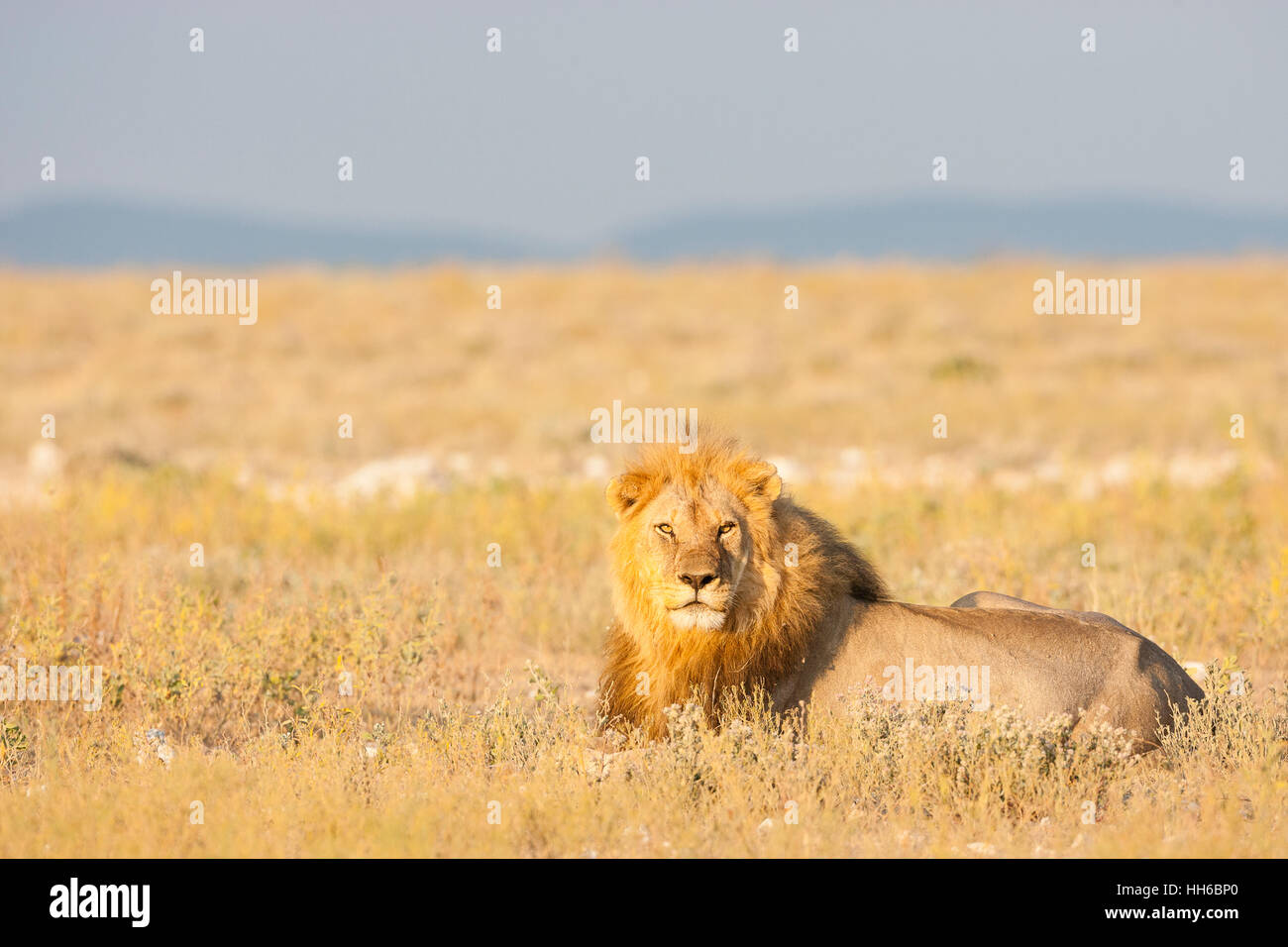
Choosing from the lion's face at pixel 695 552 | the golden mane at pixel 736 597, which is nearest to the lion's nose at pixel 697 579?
the lion's face at pixel 695 552

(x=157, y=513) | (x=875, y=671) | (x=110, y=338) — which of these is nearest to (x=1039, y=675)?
(x=875, y=671)

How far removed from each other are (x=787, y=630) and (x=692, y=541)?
1.94 feet

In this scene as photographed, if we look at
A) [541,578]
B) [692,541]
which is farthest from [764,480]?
[541,578]

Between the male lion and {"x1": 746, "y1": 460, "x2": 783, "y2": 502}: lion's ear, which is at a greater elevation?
{"x1": 746, "y1": 460, "x2": 783, "y2": 502}: lion's ear

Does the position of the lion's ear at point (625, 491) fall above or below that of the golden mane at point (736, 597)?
above

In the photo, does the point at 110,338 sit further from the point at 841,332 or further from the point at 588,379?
the point at 841,332

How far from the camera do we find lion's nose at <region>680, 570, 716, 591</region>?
5793 mm

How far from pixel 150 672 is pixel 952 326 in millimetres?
20649

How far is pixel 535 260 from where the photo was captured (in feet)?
121

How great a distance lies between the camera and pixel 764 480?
6.19 m

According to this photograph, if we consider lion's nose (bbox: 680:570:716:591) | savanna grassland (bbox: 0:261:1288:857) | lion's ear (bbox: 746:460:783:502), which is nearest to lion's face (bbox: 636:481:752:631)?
lion's nose (bbox: 680:570:716:591)

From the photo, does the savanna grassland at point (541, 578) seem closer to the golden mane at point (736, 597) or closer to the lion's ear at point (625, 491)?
the golden mane at point (736, 597)

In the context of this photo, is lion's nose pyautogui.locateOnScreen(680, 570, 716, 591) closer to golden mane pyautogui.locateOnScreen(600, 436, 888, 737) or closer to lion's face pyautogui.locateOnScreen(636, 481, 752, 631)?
lion's face pyautogui.locateOnScreen(636, 481, 752, 631)

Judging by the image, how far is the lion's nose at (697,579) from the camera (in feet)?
19.0
